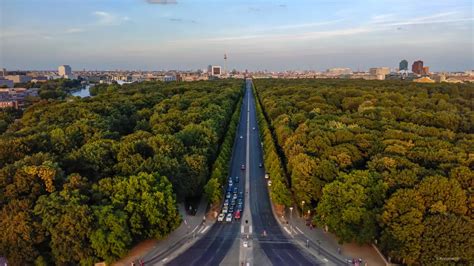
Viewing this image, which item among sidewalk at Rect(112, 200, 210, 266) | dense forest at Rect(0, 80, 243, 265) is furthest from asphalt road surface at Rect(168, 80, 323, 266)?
dense forest at Rect(0, 80, 243, 265)

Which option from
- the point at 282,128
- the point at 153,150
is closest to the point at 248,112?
the point at 282,128

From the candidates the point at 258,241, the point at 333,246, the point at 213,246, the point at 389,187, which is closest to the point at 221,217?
the point at 213,246

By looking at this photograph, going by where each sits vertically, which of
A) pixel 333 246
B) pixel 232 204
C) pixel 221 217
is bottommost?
pixel 333 246

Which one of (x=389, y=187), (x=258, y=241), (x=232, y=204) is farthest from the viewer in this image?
(x=232, y=204)

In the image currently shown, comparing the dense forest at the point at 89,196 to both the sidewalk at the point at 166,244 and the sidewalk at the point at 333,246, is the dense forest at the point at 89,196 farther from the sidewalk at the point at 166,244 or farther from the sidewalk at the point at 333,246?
the sidewalk at the point at 333,246

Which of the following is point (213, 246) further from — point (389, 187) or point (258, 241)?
point (389, 187)

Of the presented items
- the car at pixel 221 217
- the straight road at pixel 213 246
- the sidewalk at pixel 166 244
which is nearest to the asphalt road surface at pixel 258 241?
the straight road at pixel 213 246
